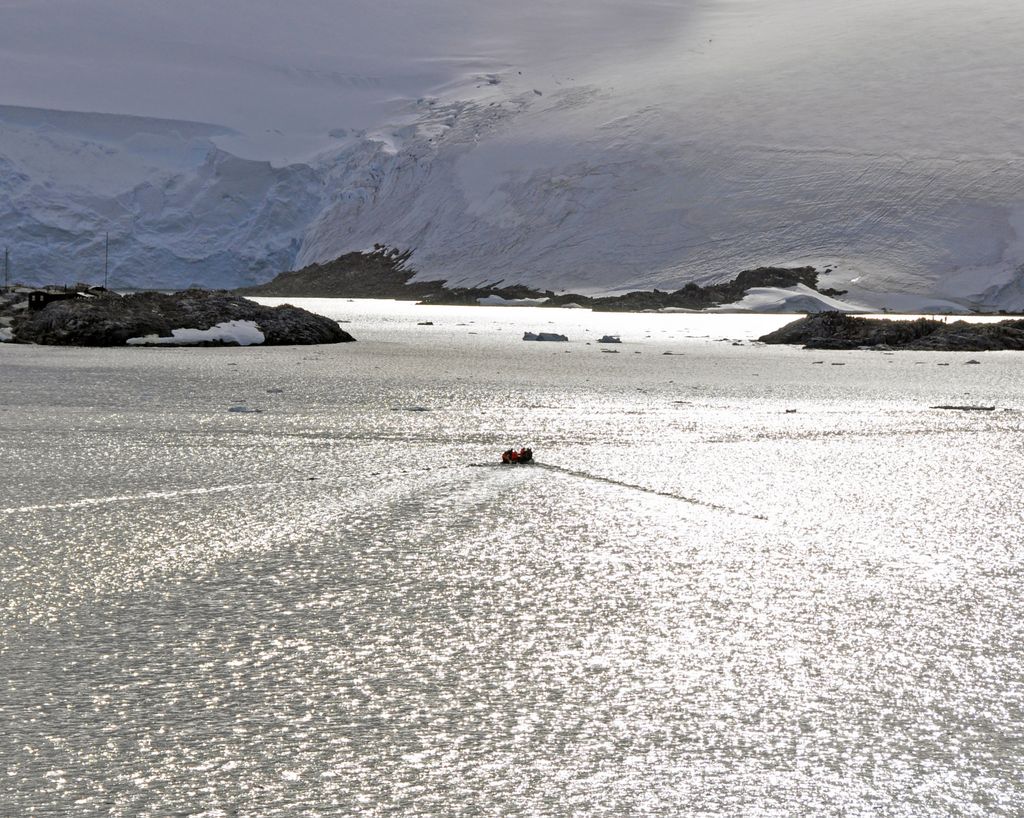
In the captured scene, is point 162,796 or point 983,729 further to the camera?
point 983,729

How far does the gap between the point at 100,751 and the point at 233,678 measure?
1.27 ft

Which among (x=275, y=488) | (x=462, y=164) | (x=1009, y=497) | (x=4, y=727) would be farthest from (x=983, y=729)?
(x=462, y=164)

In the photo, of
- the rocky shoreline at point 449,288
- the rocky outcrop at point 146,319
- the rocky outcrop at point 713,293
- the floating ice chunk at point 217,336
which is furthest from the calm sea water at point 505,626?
the rocky outcrop at point 713,293

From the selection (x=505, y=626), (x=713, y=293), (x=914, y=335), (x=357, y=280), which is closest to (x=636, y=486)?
(x=505, y=626)

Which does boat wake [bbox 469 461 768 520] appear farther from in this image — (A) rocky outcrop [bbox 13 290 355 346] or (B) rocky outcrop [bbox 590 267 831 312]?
(B) rocky outcrop [bbox 590 267 831 312]

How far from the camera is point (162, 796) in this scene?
1.69 meters

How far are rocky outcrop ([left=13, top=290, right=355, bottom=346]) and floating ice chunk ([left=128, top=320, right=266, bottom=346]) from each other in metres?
0.10

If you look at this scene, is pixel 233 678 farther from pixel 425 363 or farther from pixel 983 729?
pixel 425 363

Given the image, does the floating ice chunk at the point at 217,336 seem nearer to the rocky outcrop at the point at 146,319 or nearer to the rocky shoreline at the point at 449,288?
the rocky outcrop at the point at 146,319

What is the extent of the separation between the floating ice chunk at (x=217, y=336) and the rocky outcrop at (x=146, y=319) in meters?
0.10

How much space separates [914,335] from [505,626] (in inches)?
723

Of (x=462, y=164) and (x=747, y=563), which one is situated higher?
(x=462, y=164)

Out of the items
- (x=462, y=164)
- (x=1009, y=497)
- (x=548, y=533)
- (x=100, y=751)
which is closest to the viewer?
(x=100, y=751)

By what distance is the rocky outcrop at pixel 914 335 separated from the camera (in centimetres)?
1914
